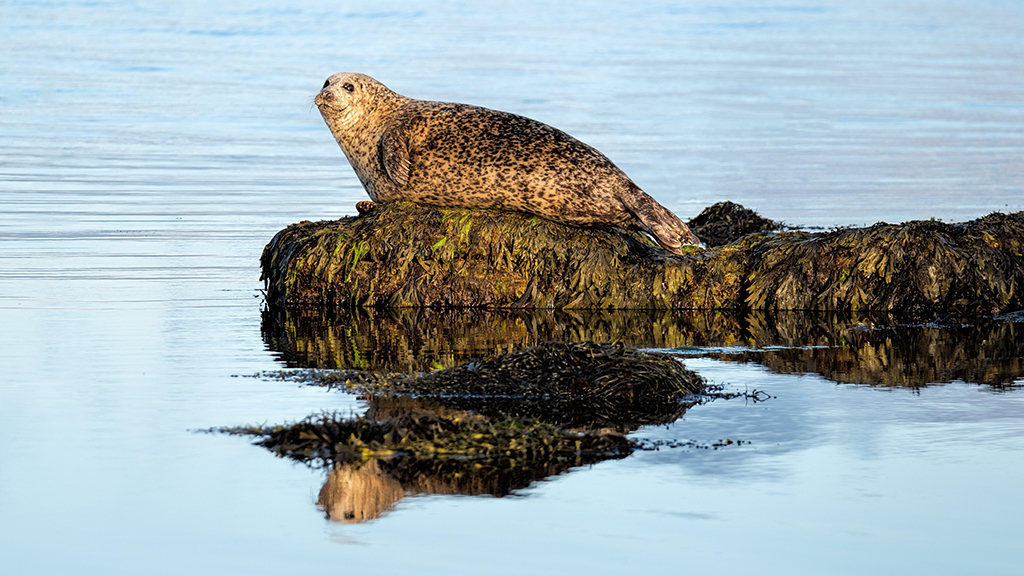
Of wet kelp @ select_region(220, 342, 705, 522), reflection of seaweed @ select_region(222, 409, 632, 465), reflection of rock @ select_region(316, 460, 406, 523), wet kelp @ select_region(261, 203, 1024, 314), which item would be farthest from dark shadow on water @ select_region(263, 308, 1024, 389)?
reflection of rock @ select_region(316, 460, 406, 523)

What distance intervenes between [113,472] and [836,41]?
30107 mm

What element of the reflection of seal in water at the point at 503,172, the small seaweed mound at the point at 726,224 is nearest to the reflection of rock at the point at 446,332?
the reflection of seal in water at the point at 503,172

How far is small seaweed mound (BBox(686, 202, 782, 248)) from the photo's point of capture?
469 inches

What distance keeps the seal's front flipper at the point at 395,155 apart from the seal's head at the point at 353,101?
1.24 feet

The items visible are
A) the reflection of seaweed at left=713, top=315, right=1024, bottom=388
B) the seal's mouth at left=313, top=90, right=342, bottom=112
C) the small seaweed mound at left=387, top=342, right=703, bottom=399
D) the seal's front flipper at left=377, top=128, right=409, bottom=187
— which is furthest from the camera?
the seal's mouth at left=313, top=90, right=342, bottom=112

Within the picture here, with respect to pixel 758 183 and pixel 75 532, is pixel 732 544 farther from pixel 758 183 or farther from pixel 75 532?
pixel 758 183

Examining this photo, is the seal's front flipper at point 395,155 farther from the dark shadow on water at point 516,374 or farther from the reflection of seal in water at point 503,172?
the dark shadow on water at point 516,374

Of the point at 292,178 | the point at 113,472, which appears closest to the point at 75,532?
the point at 113,472

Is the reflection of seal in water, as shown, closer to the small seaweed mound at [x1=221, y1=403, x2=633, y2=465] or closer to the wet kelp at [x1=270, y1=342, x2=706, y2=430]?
the wet kelp at [x1=270, y1=342, x2=706, y2=430]

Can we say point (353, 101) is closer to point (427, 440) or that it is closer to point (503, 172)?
point (503, 172)

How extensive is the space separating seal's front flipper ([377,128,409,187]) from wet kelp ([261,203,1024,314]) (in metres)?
0.24

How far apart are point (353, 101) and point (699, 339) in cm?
341

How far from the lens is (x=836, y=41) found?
3334 centimetres

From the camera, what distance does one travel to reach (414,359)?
7.48 meters
